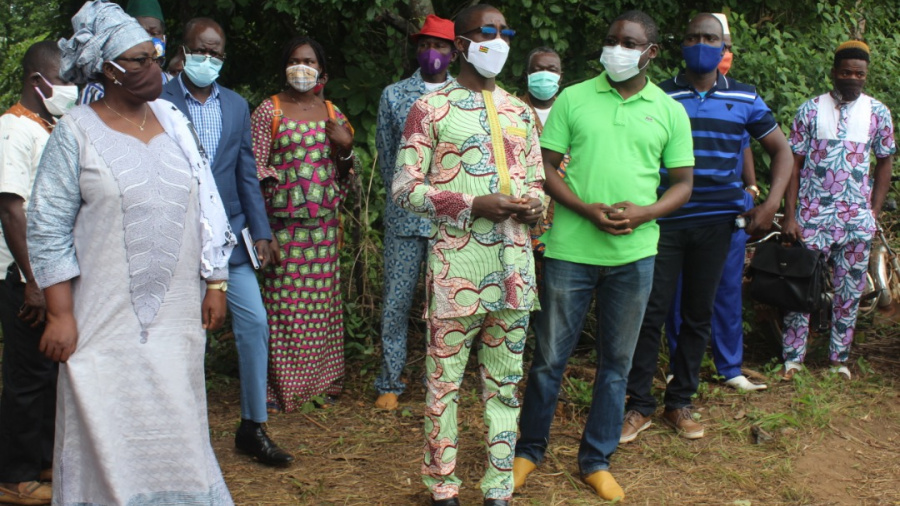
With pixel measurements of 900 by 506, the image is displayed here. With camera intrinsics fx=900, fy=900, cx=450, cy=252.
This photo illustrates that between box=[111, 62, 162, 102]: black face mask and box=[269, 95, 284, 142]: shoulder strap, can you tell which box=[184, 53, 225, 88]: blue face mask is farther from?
box=[111, 62, 162, 102]: black face mask

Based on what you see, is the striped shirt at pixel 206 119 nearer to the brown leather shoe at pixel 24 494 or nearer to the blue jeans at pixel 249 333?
the blue jeans at pixel 249 333

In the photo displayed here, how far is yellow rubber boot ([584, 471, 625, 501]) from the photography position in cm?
412

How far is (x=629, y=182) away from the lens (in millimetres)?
3928

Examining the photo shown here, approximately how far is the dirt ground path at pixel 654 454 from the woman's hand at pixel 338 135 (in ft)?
5.10

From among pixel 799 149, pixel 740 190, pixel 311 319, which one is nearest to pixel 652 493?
pixel 740 190

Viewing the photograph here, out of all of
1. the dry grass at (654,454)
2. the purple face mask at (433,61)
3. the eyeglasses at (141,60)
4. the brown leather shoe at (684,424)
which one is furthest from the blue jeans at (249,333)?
the brown leather shoe at (684,424)

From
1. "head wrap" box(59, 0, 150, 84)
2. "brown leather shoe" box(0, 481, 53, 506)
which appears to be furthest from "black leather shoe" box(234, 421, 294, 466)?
"head wrap" box(59, 0, 150, 84)

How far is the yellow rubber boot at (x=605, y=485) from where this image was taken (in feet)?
13.5

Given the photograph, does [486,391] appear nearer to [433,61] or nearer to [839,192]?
[433,61]

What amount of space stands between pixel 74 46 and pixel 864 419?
460 centimetres

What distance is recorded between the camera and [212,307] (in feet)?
11.0

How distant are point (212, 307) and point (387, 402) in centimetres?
218

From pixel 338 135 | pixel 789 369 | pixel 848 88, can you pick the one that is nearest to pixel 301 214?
pixel 338 135

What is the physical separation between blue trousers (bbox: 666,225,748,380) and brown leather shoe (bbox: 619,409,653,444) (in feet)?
2.98
